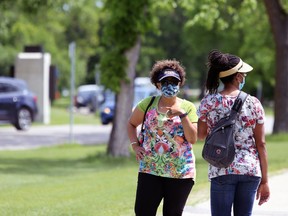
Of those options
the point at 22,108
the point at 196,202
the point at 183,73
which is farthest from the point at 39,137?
the point at 183,73

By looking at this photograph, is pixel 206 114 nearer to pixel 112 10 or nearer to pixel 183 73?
pixel 183 73

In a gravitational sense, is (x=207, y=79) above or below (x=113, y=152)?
above

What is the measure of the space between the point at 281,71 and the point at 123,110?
33.4 feet

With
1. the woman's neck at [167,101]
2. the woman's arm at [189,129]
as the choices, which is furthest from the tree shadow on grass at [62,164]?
the woman's arm at [189,129]

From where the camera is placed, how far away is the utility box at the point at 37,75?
35.0m

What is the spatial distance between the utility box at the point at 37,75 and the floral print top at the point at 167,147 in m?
28.8

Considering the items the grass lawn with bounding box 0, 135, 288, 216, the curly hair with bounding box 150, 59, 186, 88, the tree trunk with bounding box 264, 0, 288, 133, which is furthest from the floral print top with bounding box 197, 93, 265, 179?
the tree trunk with bounding box 264, 0, 288, 133

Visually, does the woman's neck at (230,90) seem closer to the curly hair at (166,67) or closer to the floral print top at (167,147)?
the floral print top at (167,147)

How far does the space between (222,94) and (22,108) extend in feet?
78.0

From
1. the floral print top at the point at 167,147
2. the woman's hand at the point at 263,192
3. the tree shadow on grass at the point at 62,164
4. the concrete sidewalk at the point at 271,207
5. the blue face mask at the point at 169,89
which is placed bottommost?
the tree shadow on grass at the point at 62,164

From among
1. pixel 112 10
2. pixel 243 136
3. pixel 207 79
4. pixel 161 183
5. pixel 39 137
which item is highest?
pixel 112 10

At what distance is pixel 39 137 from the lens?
26.9 m

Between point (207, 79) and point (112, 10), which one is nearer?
point (207, 79)

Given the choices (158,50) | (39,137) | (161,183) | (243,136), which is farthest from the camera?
(158,50)
